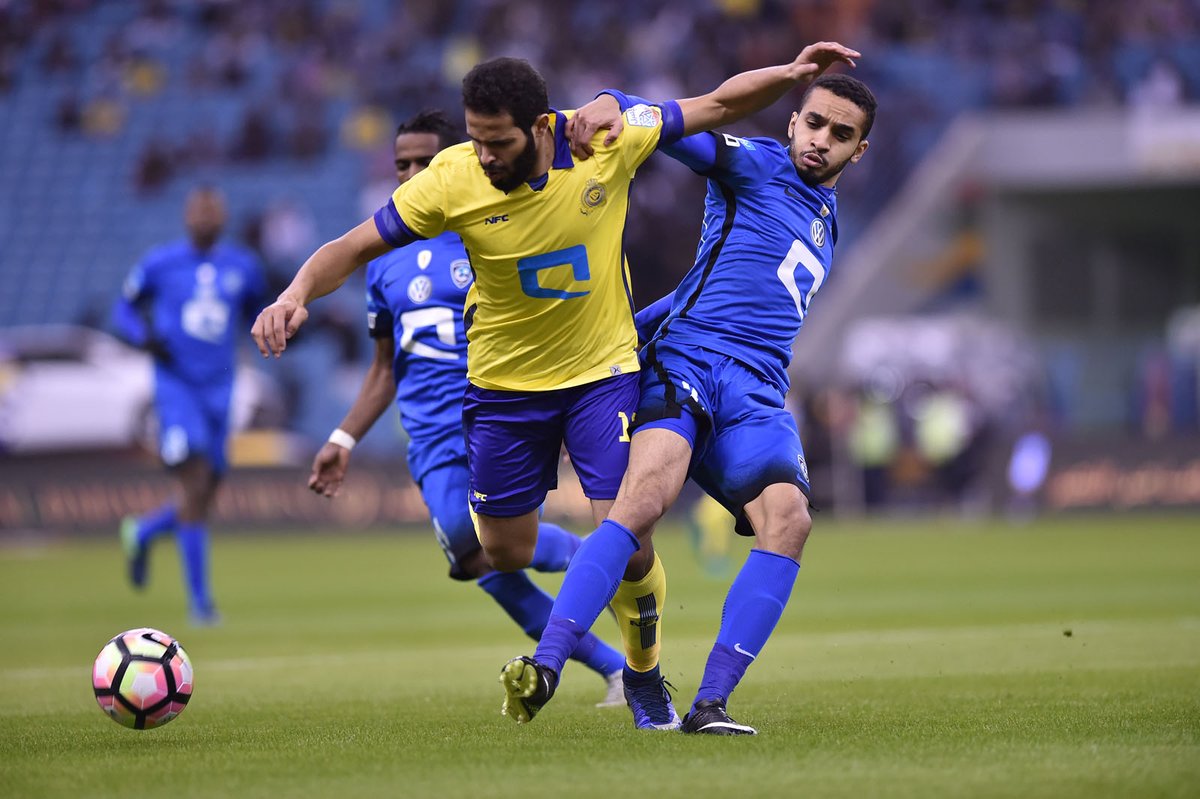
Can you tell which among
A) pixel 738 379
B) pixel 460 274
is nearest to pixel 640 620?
pixel 738 379

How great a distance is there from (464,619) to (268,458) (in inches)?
537

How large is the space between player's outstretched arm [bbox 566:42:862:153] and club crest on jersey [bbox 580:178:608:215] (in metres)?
0.10

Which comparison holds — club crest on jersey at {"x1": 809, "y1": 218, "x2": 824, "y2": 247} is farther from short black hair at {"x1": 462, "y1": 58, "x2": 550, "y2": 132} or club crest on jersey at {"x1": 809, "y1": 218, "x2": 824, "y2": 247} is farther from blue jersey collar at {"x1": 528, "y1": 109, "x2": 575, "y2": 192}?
short black hair at {"x1": 462, "y1": 58, "x2": 550, "y2": 132}

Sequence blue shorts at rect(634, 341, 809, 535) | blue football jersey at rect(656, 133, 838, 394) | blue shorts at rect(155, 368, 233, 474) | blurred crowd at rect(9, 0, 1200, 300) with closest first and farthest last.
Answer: blue shorts at rect(634, 341, 809, 535)
blue football jersey at rect(656, 133, 838, 394)
blue shorts at rect(155, 368, 233, 474)
blurred crowd at rect(9, 0, 1200, 300)

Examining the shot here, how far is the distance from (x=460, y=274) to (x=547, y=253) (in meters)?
1.88

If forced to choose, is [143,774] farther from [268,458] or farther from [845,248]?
[845,248]

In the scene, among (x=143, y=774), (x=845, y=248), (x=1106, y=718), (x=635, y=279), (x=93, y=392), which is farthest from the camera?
(x=845, y=248)

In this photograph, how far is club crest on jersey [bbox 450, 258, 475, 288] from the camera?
25.5 ft

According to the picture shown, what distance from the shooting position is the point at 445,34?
30938 mm

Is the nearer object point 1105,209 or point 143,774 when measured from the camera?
point 143,774

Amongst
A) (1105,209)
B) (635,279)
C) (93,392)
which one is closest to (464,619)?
(635,279)

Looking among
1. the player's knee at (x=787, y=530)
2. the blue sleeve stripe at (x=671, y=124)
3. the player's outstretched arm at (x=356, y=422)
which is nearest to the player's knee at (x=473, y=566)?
the player's outstretched arm at (x=356, y=422)

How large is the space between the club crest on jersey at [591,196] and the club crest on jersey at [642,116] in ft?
0.85

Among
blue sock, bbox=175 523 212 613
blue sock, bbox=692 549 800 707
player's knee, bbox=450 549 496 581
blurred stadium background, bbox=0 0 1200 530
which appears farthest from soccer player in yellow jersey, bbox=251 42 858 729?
blurred stadium background, bbox=0 0 1200 530
